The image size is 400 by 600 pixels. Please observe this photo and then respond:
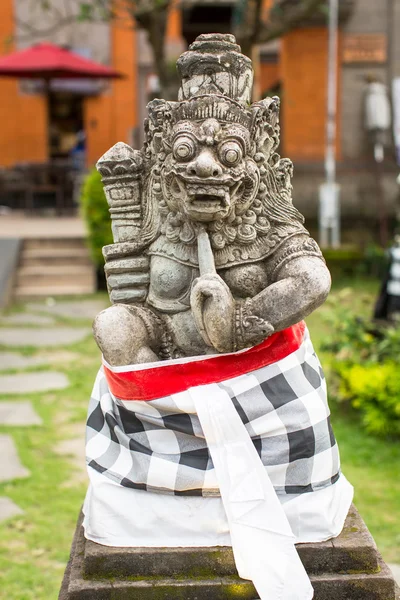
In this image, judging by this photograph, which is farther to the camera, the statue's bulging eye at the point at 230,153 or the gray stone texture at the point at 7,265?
the gray stone texture at the point at 7,265

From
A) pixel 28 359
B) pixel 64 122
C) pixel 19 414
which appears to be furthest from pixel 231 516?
pixel 64 122

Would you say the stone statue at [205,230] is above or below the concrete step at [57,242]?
above

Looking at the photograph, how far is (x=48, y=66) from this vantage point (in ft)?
38.3

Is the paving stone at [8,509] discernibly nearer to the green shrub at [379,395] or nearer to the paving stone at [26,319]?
the green shrub at [379,395]

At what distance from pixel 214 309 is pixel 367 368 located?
2957 mm

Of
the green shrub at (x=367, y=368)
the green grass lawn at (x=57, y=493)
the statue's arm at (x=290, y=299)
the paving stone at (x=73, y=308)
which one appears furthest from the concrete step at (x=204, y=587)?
the paving stone at (x=73, y=308)

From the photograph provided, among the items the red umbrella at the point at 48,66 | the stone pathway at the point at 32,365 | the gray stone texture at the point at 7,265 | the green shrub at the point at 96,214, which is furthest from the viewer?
the red umbrella at the point at 48,66

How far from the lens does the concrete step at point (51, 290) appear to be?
27.5 feet

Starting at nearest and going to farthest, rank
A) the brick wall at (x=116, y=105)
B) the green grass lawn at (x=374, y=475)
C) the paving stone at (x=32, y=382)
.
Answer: the green grass lawn at (x=374, y=475) < the paving stone at (x=32, y=382) < the brick wall at (x=116, y=105)

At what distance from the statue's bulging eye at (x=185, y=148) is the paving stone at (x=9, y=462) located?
2.58m

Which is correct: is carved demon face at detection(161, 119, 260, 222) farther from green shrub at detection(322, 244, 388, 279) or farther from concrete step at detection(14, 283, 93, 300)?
green shrub at detection(322, 244, 388, 279)

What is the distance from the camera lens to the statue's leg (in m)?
2.14

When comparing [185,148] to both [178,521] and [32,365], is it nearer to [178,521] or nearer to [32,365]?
[178,521]

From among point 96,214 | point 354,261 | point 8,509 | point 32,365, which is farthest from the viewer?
point 354,261
